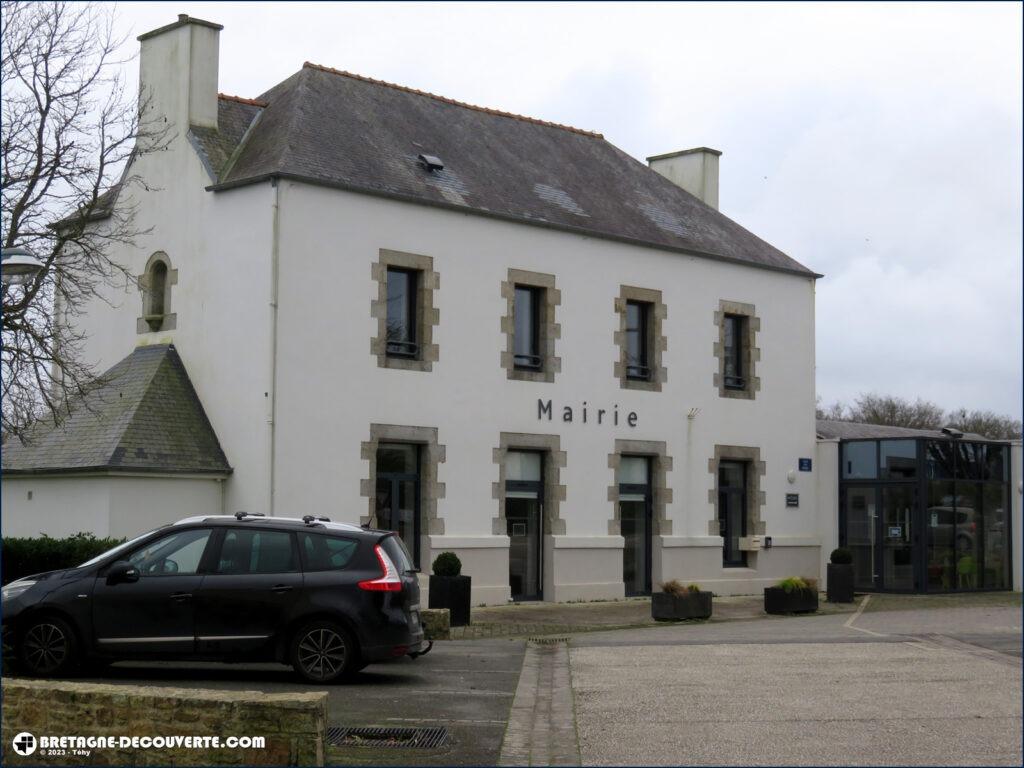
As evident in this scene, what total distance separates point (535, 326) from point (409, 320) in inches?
111

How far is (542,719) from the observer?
11250 millimetres

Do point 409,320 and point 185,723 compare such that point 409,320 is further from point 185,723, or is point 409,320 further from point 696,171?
point 185,723

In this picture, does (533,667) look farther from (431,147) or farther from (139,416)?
(431,147)

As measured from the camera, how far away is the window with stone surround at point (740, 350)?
28906 millimetres

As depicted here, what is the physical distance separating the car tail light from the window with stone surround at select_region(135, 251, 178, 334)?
1172cm

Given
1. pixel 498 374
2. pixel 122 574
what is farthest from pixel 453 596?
pixel 122 574

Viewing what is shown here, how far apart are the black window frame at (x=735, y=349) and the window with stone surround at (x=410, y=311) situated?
7.71m

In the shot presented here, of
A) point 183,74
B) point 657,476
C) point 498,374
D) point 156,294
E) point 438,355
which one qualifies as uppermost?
point 183,74

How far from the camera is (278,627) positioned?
12.8 m

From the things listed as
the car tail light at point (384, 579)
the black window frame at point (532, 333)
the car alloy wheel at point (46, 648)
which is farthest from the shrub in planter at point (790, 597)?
the car alloy wheel at point (46, 648)

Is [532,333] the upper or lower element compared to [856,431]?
upper

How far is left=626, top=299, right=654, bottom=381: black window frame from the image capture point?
89.0ft

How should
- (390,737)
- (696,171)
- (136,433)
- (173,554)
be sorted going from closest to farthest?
(390,737) → (173,554) → (136,433) → (696,171)

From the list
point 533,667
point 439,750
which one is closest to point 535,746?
point 439,750
